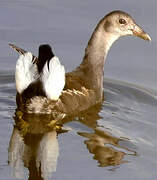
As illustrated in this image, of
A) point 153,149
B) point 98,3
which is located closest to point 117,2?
point 98,3

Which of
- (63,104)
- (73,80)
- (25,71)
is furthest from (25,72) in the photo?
(73,80)

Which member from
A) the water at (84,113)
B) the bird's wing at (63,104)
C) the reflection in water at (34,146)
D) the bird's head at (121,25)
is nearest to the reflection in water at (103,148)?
the water at (84,113)

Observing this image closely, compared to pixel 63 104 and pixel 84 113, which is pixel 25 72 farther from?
pixel 84 113

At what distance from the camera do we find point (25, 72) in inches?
356

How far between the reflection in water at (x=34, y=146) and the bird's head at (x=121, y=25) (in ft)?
6.34

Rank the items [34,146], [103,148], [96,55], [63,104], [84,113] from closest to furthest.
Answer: [34,146]
[103,148]
[63,104]
[84,113]
[96,55]

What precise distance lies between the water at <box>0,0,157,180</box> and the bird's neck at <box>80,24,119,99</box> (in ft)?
1.15

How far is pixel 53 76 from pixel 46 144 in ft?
2.92

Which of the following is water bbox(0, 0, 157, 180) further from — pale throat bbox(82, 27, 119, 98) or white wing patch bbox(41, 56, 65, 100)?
white wing patch bbox(41, 56, 65, 100)

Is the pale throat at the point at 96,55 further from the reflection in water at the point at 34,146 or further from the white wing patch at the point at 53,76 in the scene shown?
the white wing patch at the point at 53,76

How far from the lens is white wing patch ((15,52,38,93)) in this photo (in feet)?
29.7

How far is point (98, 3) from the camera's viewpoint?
1280cm

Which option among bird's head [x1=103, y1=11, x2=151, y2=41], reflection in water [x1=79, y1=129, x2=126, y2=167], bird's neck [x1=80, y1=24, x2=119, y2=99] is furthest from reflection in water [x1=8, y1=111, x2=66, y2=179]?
bird's head [x1=103, y1=11, x2=151, y2=41]

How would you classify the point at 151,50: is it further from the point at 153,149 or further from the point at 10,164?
the point at 10,164
